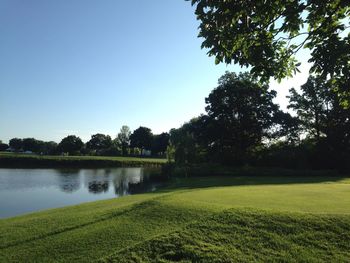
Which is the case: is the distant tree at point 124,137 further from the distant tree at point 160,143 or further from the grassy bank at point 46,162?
the grassy bank at point 46,162

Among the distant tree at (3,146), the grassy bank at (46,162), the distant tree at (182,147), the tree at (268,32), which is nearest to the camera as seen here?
the tree at (268,32)

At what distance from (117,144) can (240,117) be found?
74.2m

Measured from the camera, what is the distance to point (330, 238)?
327 inches

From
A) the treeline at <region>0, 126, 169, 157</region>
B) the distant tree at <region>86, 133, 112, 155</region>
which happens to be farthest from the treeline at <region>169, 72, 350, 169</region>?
the distant tree at <region>86, 133, 112, 155</region>

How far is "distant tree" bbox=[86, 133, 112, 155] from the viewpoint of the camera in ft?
400

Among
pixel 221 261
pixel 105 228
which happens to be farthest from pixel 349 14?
pixel 105 228

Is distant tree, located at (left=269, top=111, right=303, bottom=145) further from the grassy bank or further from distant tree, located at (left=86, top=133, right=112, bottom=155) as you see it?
distant tree, located at (left=86, top=133, right=112, bottom=155)

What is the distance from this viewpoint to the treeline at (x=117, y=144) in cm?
10618

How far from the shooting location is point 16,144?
5148 inches

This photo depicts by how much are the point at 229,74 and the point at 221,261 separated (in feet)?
159

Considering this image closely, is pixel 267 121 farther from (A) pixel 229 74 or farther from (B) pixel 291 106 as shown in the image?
(A) pixel 229 74

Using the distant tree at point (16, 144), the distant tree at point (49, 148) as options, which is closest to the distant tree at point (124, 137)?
the distant tree at point (49, 148)

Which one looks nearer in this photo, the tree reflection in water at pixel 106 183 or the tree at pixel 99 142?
the tree reflection in water at pixel 106 183

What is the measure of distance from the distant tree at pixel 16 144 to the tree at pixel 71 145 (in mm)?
38710
